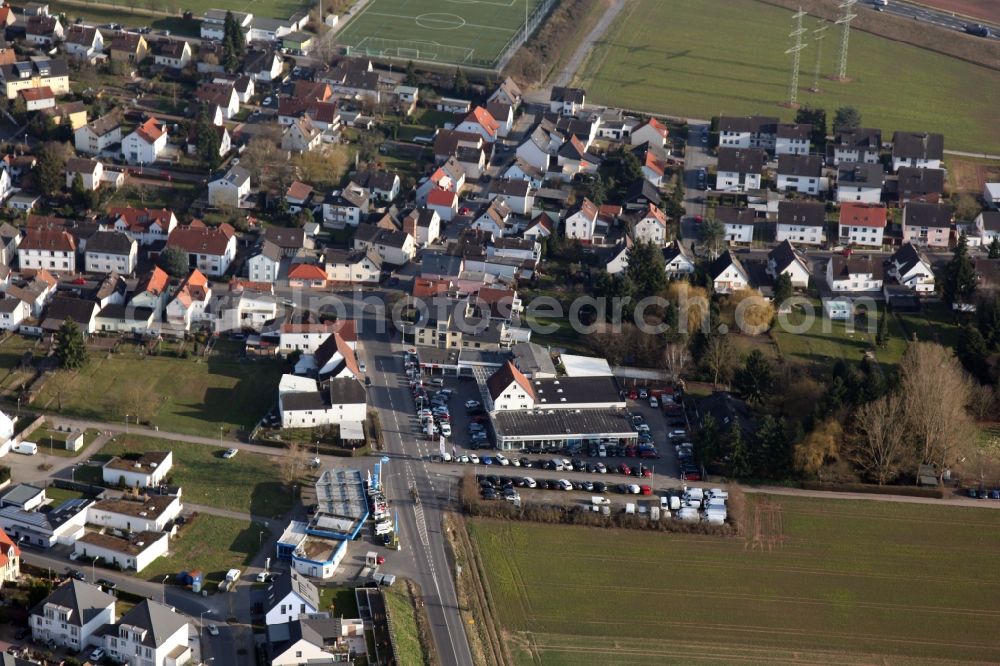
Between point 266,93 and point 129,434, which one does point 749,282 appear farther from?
point 266,93

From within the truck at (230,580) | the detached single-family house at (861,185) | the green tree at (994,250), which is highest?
the detached single-family house at (861,185)

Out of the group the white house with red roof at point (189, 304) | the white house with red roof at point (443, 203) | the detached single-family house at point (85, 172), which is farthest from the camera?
the white house with red roof at point (443, 203)

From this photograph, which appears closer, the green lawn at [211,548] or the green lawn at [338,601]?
the green lawn at [338,601]

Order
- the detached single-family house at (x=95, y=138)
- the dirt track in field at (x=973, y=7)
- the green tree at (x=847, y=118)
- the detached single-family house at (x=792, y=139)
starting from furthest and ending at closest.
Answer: the dirt track in field at (x=973, y=7)
the green tree at (x=847, y=118)
the detached single-family house at (x=792, y=139)
the detached single-family house at (x=95, y=138)

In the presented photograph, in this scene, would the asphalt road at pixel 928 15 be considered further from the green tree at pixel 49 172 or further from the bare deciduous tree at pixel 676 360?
the green tree at pixel 49 172

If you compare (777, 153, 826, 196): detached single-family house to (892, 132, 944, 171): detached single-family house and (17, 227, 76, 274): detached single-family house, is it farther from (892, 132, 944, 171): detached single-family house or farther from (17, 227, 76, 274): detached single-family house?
(17, 227, 76, 274): detached single-family house

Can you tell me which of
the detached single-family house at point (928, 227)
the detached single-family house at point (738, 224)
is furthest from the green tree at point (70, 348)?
the detached single-family house at point (928, 227)

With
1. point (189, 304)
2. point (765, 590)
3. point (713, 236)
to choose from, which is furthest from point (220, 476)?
point (713, 236)

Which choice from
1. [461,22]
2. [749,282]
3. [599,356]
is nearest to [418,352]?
[599,356]
